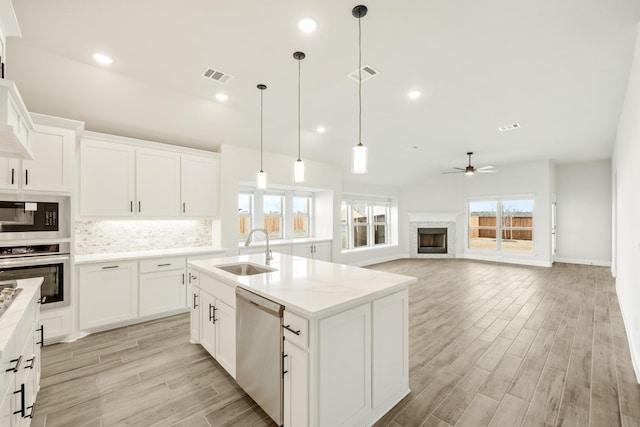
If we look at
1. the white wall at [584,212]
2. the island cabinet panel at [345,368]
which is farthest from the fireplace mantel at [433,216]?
the island cabinet panel at [345,368]

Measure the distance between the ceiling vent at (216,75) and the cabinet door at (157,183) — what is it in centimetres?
156

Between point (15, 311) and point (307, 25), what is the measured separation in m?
2.80

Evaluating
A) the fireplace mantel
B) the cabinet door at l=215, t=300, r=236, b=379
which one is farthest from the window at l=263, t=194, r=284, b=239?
the fireplace mantel

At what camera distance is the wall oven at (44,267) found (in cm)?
276

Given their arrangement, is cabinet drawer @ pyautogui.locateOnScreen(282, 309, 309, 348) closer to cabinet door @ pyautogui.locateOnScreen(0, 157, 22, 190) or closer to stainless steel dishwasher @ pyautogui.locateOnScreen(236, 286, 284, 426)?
stainless steel dishwasher @ pyautogui.locateOnScreen(236, 286, 284, 426)

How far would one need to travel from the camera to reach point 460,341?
10.5ft

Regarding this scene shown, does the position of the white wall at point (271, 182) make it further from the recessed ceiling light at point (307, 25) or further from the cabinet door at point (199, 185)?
the recessed ceiling light at point (307, 25)

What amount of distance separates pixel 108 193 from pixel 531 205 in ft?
32.1

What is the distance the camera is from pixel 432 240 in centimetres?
945

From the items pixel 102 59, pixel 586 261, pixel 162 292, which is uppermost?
pixel 102 59

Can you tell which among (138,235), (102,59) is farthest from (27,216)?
(102,59)

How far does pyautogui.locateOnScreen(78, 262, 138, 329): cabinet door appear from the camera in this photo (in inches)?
130

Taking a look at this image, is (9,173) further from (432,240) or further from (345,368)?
(432,240)

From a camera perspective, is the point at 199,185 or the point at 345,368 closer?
the point at 345,368
